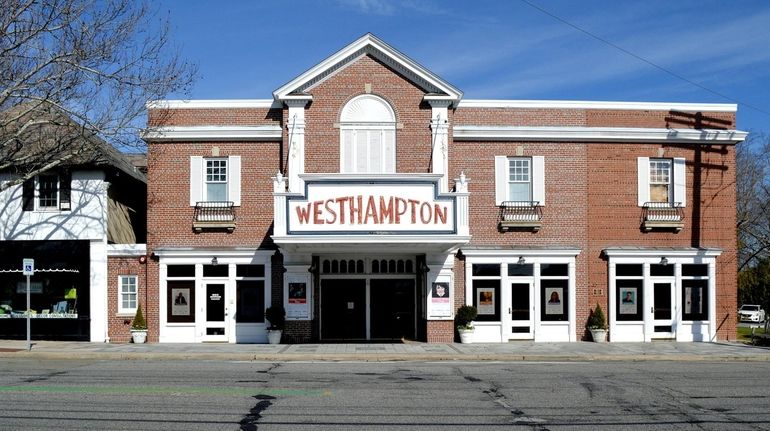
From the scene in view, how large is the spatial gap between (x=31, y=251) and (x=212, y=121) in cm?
727

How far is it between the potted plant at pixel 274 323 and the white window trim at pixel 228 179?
3.72 metres

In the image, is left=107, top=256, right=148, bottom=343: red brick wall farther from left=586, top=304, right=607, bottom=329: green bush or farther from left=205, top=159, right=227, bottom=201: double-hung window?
left=586, top=304, right=607, bottom=329: green bush

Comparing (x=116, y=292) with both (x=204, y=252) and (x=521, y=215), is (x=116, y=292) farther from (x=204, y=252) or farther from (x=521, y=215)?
(x=521, y=215)

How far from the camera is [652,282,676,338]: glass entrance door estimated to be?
2678 cm

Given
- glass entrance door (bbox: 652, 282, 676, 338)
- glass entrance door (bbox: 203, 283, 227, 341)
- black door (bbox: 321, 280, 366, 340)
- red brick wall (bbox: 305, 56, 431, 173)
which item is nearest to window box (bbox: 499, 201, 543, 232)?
red brick wall (bbox: 305, 56, 431, 173)

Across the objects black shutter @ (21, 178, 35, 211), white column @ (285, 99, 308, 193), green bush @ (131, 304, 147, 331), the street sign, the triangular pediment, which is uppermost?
the triangular pediment

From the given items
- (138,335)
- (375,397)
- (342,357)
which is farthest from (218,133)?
(375,397)

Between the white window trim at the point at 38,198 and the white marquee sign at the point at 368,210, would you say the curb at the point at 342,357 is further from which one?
the white window trim at the point at 38,198

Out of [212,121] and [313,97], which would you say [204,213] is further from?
[313,97]

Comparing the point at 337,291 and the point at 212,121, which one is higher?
the point at 212,121

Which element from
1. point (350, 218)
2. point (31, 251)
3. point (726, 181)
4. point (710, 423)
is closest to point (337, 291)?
point (350, 218)

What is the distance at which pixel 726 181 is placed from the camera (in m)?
27.4

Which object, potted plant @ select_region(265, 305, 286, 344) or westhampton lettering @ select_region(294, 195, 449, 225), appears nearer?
westhampton lettering @ select_region(294, 195, 449, 225)

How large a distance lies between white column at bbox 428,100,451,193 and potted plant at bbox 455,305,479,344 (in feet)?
13.6
